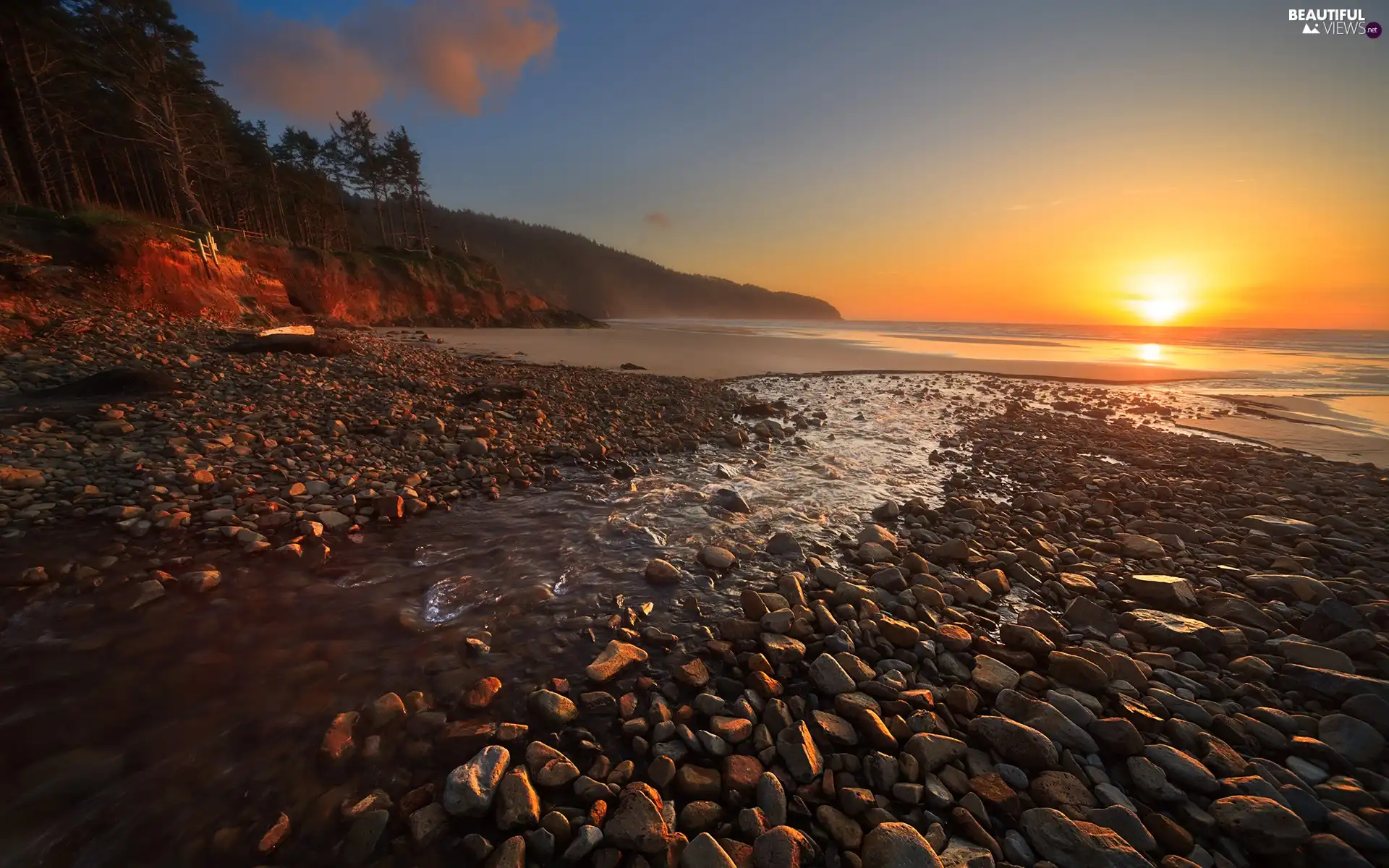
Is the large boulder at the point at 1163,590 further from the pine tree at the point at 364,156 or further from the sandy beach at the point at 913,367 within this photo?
the pine tree at the point at 364,156

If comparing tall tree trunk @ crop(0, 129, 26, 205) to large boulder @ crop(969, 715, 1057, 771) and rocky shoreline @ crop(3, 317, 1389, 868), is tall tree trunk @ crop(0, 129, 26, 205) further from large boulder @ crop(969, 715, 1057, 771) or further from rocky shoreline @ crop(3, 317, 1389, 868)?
large boulder @ crop(969, 715, 1057, 771)

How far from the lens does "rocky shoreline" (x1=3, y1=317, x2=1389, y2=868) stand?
2.32m

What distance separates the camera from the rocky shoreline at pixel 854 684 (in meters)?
2.32

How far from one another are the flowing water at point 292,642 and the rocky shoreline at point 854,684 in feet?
0.52

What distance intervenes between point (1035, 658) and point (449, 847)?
426 centimetres

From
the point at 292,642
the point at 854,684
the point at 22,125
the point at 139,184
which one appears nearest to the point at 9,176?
the point at 22,125

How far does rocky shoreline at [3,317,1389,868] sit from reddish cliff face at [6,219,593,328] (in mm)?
13787

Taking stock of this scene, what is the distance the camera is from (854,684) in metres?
3.34

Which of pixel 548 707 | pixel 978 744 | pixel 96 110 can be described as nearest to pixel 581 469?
pixel 548 707

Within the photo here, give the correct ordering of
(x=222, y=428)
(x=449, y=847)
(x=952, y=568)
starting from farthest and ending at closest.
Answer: (x=222, y=428), (x=952, y=568), (x=449, y=847)

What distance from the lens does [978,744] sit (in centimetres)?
291

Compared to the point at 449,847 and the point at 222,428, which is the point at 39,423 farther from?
the point at 449,847

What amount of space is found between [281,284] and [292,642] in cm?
3542

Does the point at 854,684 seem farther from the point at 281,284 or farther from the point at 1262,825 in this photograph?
the point at 281,284
